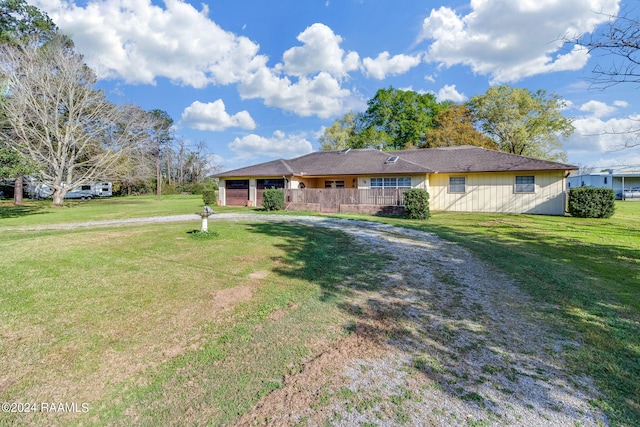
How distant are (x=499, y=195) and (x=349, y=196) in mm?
8679

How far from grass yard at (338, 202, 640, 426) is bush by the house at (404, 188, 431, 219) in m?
3.52

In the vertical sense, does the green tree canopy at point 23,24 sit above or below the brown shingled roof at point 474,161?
above

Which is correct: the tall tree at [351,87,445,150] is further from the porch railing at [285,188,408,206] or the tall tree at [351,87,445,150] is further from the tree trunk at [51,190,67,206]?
the tree trunk at [51,190,67,206]

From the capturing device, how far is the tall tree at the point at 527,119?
26.2 meters

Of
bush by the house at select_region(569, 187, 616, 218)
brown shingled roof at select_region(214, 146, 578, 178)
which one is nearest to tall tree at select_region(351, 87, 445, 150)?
brown shingled roof at select_region(214, 146, 578, 178)

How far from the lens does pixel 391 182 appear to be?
1880 cm

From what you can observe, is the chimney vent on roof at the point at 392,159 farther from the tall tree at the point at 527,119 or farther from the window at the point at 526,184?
the tall tree at the point at 527,119

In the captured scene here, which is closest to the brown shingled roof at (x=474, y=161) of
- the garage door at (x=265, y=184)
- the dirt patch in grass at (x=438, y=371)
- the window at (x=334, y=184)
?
the window at (x=334, y=184)

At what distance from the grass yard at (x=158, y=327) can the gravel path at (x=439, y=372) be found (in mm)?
325

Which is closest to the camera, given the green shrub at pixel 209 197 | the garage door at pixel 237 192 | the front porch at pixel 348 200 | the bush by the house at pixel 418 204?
the bush by the house at pixel 418 204

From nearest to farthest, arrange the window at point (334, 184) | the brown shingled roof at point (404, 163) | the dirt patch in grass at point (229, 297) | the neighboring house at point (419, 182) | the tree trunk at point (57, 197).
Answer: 1. the dirt patch in grass at point (229, 297)
2. the neighboring house at point (419, 182)
3. the brown shingled roof at point (404, 163)
4. the window at point (334, 184)
5. the tree trunk at point (57, 197)

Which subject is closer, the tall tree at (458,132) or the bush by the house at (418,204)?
A: the bush by the house at (418,204)

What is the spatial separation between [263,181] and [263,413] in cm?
1966

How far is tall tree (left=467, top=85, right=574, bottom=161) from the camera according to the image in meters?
26.2
